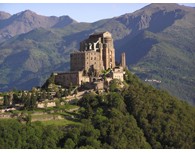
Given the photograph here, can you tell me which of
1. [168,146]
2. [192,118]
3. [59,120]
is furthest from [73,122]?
[192,118]

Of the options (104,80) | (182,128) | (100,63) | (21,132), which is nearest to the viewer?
(21,132)

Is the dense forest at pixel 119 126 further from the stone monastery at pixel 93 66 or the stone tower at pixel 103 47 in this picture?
the stone tower at pixel 103 47

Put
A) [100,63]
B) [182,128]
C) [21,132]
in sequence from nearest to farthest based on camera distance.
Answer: [21,132]
[182,128]
[100,63]

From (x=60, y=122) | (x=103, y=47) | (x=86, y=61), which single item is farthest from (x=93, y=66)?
(x=60, y=122)

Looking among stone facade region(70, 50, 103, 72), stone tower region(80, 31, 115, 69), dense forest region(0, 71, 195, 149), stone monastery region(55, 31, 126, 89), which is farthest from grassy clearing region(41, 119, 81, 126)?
stone tower region(80, 31, 115, 69)

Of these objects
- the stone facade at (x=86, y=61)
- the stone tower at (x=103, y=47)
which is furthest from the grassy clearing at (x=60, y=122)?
the stone tower at (x=103, y=47)

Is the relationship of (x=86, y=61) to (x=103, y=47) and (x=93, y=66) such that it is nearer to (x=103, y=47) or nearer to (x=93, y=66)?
(x=93, y=66)

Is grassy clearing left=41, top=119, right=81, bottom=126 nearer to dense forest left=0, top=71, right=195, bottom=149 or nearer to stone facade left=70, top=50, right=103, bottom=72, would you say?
dense forest left=0, top=71, right=195, bottom=149

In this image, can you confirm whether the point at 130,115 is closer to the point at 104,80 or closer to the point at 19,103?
the point at 104,80
